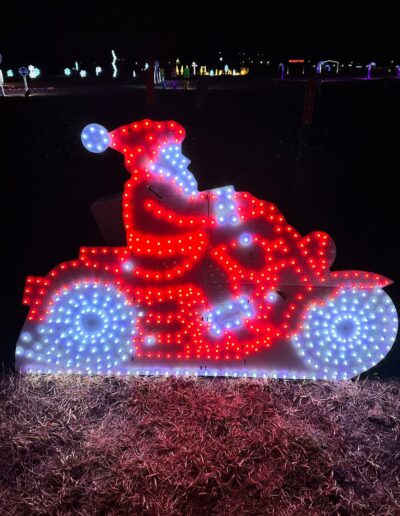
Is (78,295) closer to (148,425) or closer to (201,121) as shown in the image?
(148,425)

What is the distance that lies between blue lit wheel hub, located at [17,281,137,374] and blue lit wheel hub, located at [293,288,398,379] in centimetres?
146

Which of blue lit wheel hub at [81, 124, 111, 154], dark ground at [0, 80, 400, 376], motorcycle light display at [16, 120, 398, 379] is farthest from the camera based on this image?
dark ground at [0, 80, 400, 376]

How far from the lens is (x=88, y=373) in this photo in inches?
137

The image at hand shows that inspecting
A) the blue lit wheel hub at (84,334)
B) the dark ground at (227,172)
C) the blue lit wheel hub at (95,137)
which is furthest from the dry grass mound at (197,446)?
the blue lit wheel hub at (95,137)

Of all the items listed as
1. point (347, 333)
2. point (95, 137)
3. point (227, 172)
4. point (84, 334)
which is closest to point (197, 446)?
point (84, 334)

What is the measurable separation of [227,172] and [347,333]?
20.3 ft

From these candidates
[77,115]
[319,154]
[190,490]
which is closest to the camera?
[190,490]

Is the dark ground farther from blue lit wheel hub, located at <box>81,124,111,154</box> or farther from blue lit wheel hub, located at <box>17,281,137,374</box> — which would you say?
blue lit wheel hub, located at <box>81,124,111,154</box>

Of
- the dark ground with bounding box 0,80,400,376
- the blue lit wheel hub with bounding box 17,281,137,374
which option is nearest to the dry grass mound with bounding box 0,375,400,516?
the blue lit wheel hub with bounding box 17,281,137,374

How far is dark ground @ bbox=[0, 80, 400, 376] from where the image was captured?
5.71 meters

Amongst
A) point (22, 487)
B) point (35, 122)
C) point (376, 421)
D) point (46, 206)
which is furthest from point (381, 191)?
point (35, 122)

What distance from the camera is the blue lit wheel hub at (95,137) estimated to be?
9.59 feet

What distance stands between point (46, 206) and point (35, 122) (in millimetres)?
7331

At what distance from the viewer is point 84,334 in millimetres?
3430
